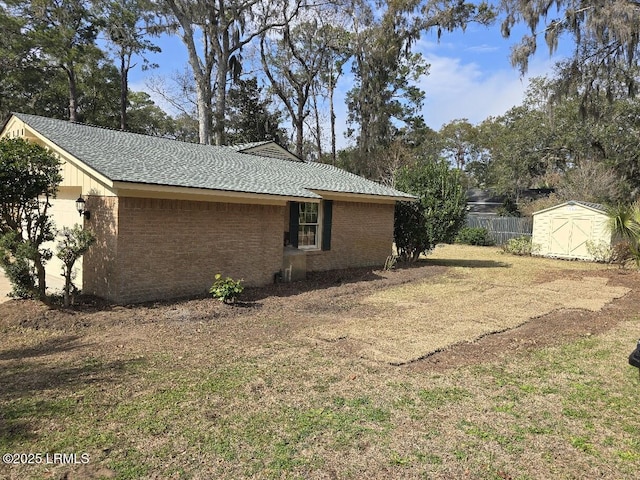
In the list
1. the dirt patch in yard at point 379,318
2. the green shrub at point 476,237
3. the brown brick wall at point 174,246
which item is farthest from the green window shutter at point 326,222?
the green shrub at point 476,237

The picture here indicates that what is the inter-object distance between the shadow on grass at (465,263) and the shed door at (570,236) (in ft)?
15.3

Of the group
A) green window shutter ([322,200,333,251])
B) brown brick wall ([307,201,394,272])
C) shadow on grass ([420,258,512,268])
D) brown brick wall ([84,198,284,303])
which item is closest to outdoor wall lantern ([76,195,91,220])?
brown brick wall ([84,198,284,303])

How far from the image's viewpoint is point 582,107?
20.4 metres

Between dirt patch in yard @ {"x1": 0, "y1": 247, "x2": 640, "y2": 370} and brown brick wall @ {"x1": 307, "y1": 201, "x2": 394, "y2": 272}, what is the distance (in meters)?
1.40

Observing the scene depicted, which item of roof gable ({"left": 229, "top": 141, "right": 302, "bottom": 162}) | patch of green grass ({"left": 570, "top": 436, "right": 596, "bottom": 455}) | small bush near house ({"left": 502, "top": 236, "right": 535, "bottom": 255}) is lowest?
patch of green grass ({"left": 570, "top": 436, "right": 596, "bottom": 455})

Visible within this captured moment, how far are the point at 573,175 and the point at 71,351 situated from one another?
95.9ft

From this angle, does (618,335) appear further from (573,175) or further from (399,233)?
(573,175)

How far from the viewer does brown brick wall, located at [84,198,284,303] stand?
27.7 feet

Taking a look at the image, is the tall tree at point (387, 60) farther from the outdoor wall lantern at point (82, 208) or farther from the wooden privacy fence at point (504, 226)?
the outdoor wall lantern at point (82, 208)

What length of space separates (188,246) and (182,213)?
0.73 meters

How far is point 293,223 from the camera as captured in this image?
1272 cm

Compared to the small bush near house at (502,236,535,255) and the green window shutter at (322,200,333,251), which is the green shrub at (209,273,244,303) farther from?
the small bush near house at (502,236,535,255)

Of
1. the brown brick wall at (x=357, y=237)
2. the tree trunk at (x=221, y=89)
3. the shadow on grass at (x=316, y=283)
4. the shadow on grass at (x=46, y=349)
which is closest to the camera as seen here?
the shadow on grass at (x=46, y=349)

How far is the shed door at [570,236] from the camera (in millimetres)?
20203
